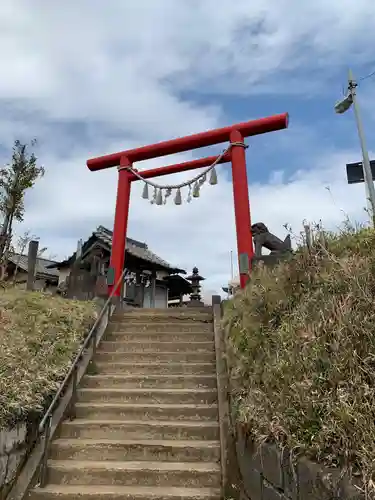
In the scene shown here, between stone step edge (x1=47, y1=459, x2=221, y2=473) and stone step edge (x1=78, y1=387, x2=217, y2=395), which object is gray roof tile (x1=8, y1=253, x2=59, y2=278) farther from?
stone step edge (x1=47, y1=459, x2=221, y2=473)

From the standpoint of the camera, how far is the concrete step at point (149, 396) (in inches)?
201

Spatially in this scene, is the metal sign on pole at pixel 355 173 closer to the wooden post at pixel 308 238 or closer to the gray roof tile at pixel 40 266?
the wooden post at pixel 308 238

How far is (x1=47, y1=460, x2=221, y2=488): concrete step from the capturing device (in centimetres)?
391

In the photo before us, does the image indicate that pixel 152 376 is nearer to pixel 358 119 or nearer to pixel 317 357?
pixel 317 357

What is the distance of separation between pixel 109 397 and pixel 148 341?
4.99ft

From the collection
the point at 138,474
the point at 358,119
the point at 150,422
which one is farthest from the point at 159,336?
the point at 358,119

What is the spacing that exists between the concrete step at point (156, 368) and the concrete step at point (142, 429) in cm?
102

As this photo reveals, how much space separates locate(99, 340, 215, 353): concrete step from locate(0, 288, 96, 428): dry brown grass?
1.70ft

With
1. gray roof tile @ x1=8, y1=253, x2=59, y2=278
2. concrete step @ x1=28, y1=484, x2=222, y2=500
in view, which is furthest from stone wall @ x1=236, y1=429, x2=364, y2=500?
gray roof tile @ x1=8, y1=253, x2=59, y2=278

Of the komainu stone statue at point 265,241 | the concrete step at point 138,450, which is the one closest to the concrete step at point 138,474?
the concrete step at point 138,450

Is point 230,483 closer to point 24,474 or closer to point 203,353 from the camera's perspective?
point 24,474

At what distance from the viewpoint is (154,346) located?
6.48 m

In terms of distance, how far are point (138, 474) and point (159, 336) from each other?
9.73ft

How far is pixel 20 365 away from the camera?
4566mm
